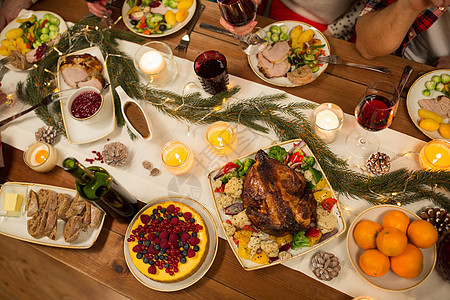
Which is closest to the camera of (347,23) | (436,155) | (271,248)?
(271,248)

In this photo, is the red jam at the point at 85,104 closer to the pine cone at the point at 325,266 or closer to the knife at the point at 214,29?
the knife at the point at 214,29

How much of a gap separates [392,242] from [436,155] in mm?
476

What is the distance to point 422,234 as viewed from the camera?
3.87 ft

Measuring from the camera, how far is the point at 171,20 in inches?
71.4

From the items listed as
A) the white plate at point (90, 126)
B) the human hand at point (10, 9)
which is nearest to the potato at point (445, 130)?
the white plate at point (90, 126)

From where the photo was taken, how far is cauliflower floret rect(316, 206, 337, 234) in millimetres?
1256

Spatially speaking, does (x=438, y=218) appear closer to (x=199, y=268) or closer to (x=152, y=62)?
(x=199, y=268)

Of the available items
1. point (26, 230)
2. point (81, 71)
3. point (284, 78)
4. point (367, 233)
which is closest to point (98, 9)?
Answer: point (81, 71)

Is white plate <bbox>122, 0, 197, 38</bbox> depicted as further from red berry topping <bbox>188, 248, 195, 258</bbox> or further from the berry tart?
red berry topping <bbox>188, 248, 195, 258</bbox>

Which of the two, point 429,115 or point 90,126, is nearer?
point 429,115

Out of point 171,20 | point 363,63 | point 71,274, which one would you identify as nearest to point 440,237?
point 363,63

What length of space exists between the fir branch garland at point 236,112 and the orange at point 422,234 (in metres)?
0.15

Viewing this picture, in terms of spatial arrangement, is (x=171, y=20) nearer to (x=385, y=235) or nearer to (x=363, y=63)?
(x=363, y=63)

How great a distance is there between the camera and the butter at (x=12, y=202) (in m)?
1.49
